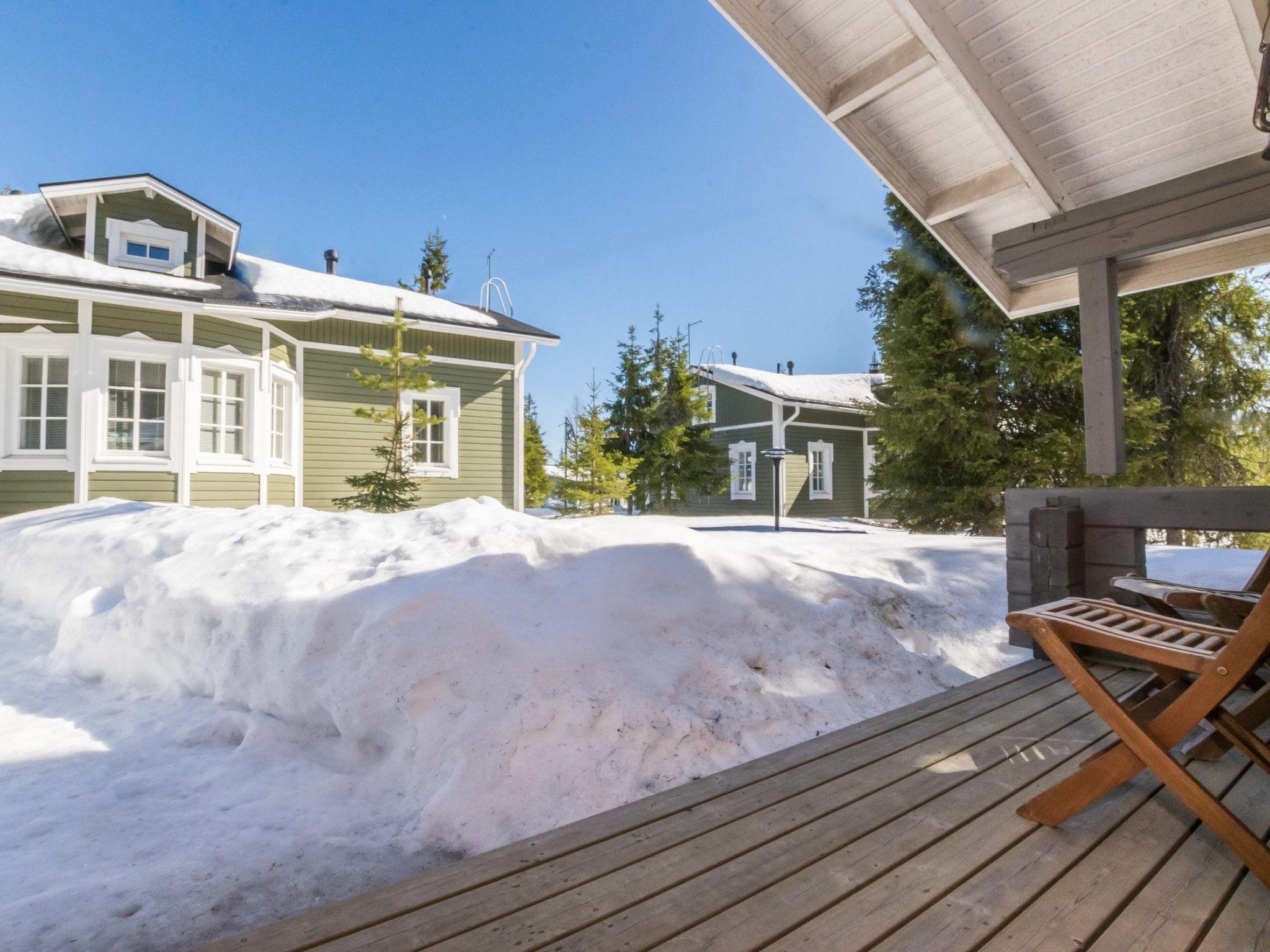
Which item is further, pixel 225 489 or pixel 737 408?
pixel 737 408

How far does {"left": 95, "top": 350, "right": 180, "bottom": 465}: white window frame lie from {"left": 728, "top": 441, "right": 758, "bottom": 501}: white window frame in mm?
12981

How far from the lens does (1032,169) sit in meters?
3.37

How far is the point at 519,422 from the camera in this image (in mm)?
12188

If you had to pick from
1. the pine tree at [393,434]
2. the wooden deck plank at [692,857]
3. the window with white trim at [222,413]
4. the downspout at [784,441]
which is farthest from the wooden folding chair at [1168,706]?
the downspout at [784,441]

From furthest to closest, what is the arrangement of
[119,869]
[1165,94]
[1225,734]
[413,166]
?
[413,166] → [1165,94] → [119,869] → [1225,734]

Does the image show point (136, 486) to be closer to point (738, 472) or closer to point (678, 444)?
point (678, 444)

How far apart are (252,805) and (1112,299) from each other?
462 cm

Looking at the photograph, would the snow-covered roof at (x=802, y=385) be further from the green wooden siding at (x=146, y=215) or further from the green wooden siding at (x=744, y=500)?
the green wooden siding at (x=146, y=215)

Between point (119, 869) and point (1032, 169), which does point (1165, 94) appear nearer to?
point (1032, 169)

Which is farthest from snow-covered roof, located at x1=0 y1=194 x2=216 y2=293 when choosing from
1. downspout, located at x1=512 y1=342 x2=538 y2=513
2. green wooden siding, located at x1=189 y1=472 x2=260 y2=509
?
downspout, located at x1=512 y1=342 x2=538 y2=513

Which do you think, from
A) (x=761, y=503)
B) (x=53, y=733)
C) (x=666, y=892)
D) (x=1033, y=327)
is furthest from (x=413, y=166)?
(x=666, y=892)

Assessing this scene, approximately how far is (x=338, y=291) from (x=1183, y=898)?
12044 millimetres

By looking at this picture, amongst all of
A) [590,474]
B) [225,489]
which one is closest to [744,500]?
[590,474]

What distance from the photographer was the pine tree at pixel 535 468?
67.9ft
